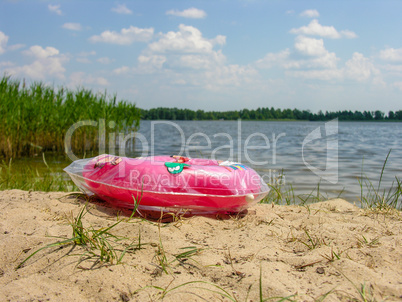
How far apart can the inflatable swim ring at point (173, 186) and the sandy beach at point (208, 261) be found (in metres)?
0.18

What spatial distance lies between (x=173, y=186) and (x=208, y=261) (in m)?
0.95

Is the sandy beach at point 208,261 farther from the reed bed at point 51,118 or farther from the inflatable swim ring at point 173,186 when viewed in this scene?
the reed bed at point 51,118

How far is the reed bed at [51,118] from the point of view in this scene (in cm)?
725

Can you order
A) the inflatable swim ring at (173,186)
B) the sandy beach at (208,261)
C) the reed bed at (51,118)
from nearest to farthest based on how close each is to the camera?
the sandy beach at (208,261)
the inflatable swim ring at (173,186)
the reed bed at (51,118)

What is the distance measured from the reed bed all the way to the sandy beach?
554 cm

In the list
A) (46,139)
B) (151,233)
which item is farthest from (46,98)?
(151,233)

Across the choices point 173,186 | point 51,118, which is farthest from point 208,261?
point 51,118

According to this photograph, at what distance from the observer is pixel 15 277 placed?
5.07 feet

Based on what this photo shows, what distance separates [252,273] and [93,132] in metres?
8.06

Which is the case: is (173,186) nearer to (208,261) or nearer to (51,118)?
(208,261)

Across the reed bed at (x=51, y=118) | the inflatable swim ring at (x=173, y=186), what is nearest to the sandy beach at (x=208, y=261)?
the inflatable swim ring at (x=173, y=186)

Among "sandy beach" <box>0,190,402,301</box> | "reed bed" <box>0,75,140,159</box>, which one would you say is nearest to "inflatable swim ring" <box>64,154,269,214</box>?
"sandy beach" <box>0,190,402,301</box>

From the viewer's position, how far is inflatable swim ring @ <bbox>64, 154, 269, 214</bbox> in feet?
8.49

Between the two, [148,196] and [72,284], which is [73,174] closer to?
[148,196]
